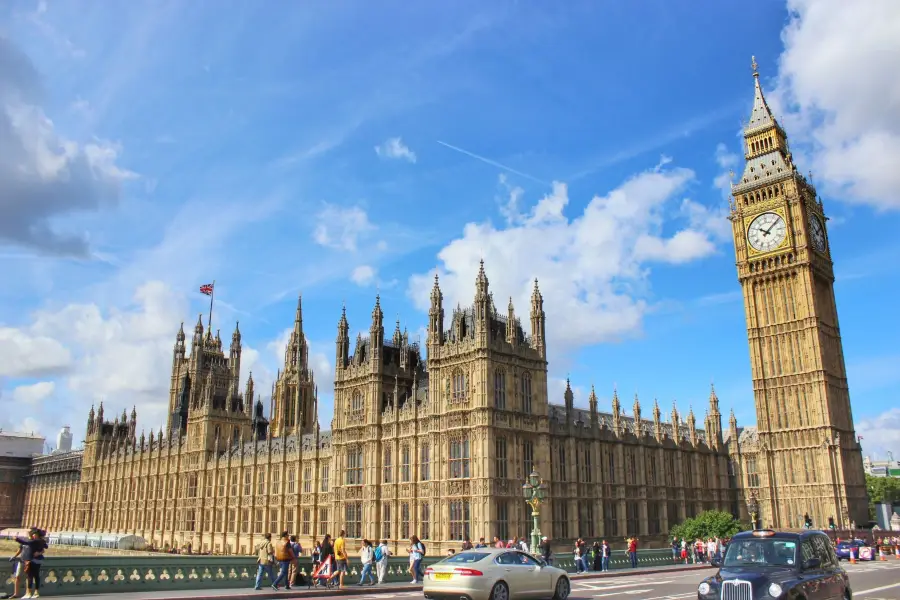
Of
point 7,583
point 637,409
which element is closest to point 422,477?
point 637,409

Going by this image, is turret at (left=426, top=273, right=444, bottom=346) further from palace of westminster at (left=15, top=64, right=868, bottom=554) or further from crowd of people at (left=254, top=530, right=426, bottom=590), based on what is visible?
crowd of people at (left=254, top=530, right=426, bottom=590)

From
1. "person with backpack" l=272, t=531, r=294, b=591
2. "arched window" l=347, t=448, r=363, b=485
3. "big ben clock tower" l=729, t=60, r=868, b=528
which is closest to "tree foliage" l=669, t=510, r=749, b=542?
"big ben clock tower" l=729, t=60, r=868, b=528

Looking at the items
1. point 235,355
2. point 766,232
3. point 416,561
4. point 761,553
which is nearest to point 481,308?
point 416,561

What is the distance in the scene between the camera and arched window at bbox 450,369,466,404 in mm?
50156

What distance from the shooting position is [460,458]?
1939 inches

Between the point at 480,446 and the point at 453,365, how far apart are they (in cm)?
626

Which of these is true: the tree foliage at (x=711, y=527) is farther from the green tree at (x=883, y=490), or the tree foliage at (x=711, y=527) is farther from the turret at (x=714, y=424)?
the green tree at (x=883, y=490)

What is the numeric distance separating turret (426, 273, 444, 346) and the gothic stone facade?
3.8 inches

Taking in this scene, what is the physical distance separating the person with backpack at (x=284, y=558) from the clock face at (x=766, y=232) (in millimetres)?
65318

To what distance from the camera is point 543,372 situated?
52.7 m

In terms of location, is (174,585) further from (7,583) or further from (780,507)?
(780,507)

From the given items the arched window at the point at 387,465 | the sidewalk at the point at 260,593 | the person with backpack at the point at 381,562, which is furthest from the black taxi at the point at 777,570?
the arched window at the point at 387,465

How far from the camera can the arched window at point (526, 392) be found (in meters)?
51.2

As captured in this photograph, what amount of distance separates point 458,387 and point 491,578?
31.5m
